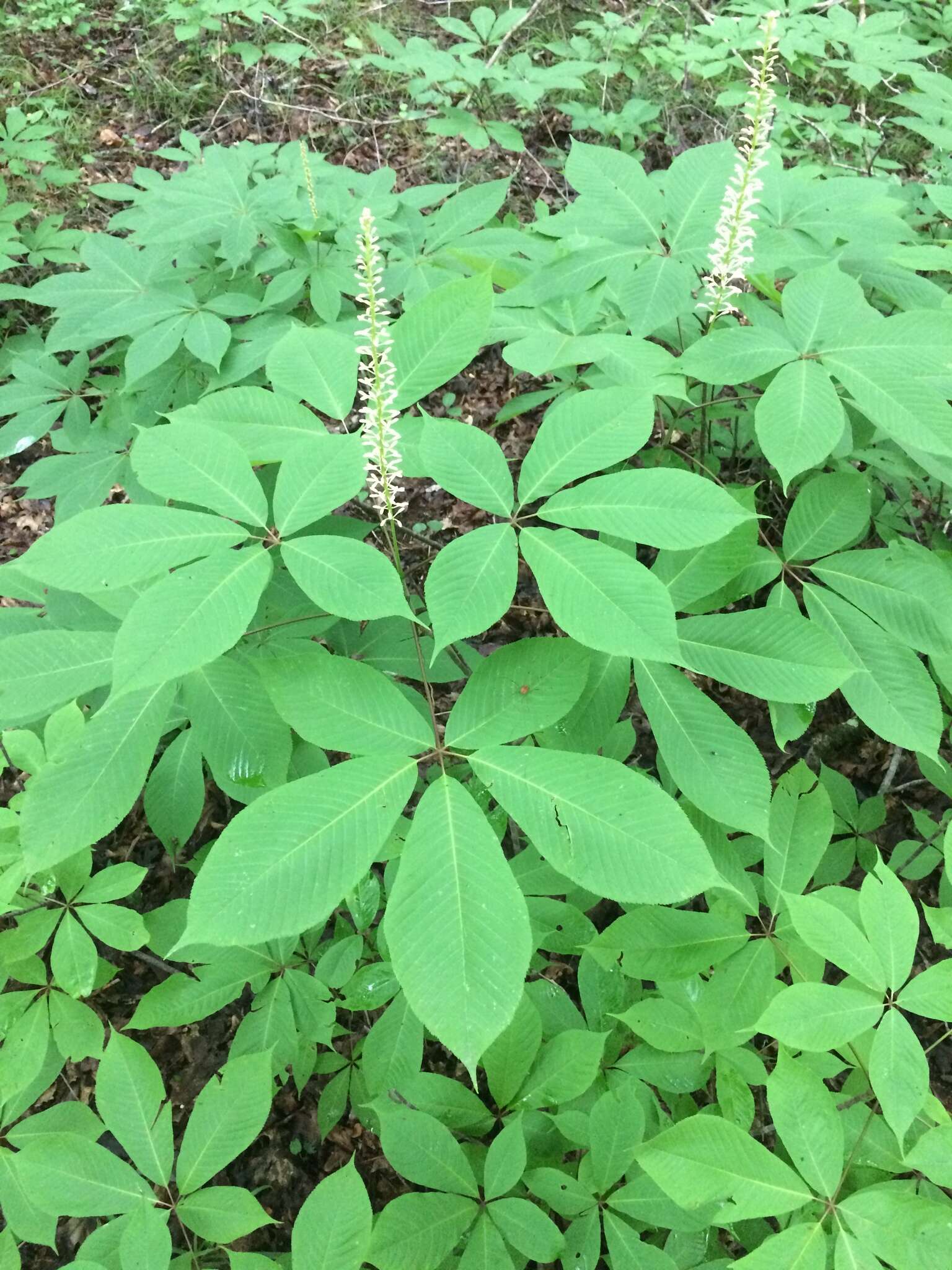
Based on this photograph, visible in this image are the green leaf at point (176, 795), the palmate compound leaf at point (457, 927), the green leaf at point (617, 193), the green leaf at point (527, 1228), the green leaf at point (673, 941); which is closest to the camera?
the palmate compound leaf at point (457, 927)

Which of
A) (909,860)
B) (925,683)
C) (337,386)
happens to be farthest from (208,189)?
(909,860)

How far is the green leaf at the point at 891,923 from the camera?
1464mm

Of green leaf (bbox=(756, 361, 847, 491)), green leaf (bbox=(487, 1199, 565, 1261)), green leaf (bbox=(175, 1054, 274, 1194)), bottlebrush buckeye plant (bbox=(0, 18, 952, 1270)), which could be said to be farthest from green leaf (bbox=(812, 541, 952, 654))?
green leaf (bbox=(175, 1054, 274, 1194))

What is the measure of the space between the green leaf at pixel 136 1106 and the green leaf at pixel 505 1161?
72 centimetres

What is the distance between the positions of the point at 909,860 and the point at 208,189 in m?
3.56

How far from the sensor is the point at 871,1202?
133 centimetres

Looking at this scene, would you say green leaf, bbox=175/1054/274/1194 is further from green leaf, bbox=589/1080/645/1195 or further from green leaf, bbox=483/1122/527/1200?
green leaf, bbox=589/1080/645/1195

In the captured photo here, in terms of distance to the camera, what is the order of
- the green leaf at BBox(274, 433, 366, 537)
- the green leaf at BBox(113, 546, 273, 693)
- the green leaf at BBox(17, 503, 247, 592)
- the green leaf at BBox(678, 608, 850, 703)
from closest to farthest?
the green leaf at BBox(113, 546, 273, 693), the green leaf at BBox(17, 503, 247, 592), the green leaf at BBox(274, 433, 366, 537), the green leaf at BBox(678, 608, 850, 703)

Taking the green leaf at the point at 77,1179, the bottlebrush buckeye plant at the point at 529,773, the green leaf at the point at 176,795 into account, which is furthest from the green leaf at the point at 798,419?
the green leaf at the point at 77,1179

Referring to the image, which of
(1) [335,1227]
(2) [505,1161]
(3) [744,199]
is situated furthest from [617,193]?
(1) [335,1227]

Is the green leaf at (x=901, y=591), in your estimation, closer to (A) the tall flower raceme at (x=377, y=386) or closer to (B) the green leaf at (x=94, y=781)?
(A) the tall flower raceme at (x=377, y=386)

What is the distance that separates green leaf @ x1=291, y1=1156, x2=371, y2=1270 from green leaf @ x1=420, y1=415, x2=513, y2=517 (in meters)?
1.34

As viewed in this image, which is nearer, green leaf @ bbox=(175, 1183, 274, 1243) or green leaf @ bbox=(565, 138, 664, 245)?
green leaf @ bbox=(175, 1183, 274, 1243)

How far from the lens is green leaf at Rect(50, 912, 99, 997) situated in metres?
1.94
